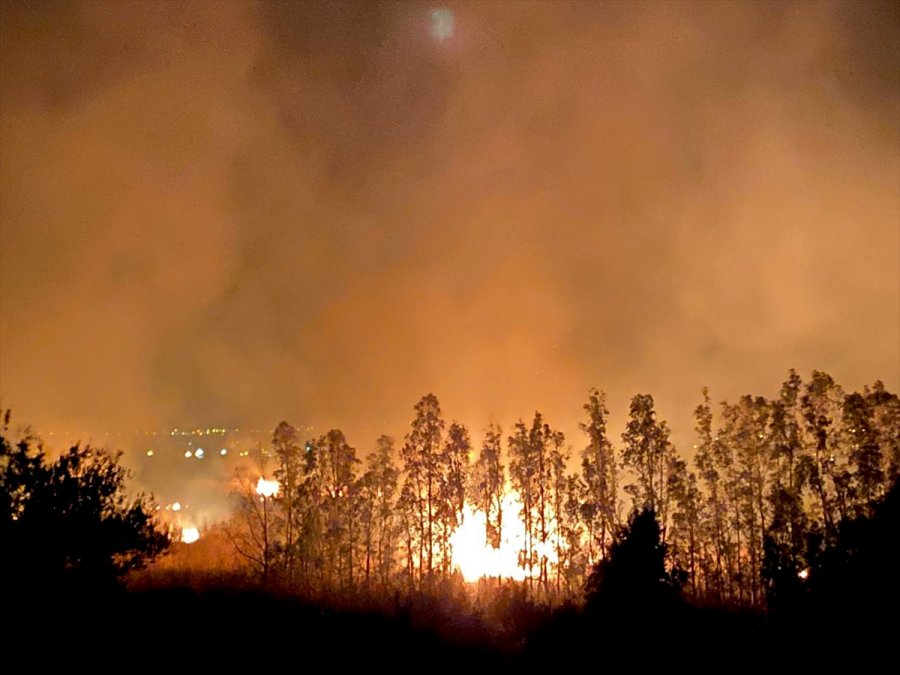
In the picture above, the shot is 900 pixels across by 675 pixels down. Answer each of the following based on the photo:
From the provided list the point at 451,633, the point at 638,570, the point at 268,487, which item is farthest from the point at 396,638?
the point at 268,487

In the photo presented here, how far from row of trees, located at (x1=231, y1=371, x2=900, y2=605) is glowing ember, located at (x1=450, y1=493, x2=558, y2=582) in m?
0.53

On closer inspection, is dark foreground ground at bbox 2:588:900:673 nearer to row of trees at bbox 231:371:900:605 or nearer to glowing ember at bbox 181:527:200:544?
row of trees at bbox 231:371:900:605

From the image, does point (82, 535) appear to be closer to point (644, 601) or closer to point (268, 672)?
point (268, 672)

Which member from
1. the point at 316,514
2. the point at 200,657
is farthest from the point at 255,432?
the point at 200,657

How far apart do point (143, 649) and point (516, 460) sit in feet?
85.9

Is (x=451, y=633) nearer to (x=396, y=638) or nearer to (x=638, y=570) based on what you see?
(x=396, y=638)

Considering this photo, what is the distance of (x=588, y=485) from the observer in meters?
37.8

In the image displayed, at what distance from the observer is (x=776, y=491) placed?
1288 inches

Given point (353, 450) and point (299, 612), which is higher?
point (353, 450)

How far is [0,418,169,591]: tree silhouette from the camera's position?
45.5 feet

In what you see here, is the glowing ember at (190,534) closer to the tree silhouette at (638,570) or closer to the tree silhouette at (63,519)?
the tree silhouette at (63,519)

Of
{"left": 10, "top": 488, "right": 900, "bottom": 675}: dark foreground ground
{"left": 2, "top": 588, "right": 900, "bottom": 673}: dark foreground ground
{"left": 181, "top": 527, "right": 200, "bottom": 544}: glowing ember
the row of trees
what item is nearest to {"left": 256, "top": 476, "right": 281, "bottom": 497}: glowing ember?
the row of trees

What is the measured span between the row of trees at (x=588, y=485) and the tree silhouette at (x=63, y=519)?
51.2 ft

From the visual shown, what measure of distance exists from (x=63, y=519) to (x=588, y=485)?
28.6 meters
